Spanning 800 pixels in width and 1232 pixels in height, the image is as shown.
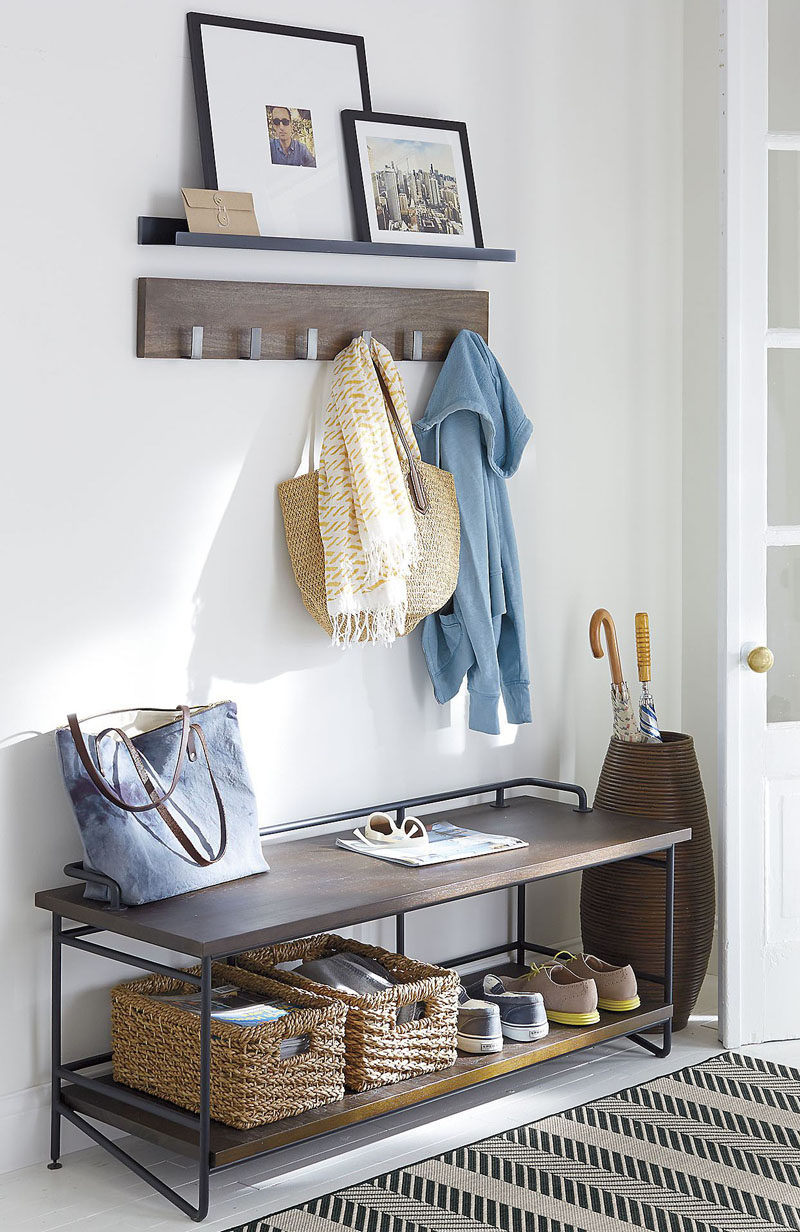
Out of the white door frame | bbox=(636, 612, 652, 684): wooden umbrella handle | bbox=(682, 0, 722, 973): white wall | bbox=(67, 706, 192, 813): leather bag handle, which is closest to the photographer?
bbox=(67, 706, 192, 813): leather bag handle

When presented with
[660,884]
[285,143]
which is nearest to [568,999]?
[660,884]

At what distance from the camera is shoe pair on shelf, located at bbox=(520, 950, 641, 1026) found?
287cm

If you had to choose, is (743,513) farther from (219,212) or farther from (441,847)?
(219,212)

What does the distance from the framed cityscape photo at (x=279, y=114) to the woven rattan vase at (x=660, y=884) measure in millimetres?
1323

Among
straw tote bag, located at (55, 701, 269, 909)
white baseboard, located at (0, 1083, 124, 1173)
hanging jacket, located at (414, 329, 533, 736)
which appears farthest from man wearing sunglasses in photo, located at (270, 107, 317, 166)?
white baseboard, located at (0, 1083, 124, 1173)

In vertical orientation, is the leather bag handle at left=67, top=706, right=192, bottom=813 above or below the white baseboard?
above

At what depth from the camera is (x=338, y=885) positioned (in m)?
2.52

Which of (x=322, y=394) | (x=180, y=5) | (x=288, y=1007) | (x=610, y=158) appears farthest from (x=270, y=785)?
(x=610, y=158)

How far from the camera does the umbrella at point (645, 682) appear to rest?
323cm

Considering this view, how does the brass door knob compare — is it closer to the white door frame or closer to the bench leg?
the white door frame

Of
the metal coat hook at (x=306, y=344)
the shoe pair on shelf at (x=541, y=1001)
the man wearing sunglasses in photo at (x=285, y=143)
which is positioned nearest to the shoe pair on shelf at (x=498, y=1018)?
the shoe pair on shelf at (x=541, y=1001)

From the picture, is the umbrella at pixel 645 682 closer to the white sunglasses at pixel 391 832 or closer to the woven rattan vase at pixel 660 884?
the woven rattan vase at pixel 660 884

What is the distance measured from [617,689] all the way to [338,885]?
3.31 feet

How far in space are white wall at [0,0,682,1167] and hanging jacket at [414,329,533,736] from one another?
3.1 inches
